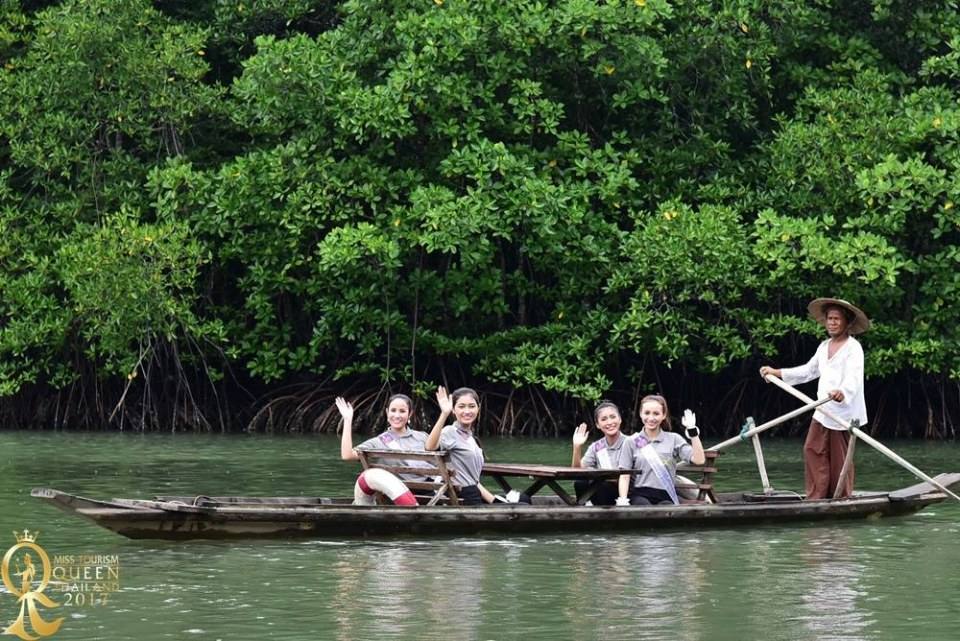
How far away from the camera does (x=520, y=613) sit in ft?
30.2

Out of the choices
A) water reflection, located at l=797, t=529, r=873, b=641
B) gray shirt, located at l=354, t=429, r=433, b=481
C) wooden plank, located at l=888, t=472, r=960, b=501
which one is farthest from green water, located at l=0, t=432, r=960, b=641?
gray shirt, located at l=354, t=429, r=433, b=481

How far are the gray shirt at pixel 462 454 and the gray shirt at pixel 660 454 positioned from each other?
1054mm

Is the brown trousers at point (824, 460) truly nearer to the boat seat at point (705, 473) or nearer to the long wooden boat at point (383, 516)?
the long wooden boat at point (383, 516)

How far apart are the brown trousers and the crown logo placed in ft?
17.1

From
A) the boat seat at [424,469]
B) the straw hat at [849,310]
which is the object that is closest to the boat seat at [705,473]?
the straw hat at [849,310]

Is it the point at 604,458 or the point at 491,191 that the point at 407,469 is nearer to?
the point at 604,458

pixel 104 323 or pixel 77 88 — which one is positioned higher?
pixel 77 88

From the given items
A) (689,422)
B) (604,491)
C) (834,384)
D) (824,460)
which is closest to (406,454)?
(604,491)

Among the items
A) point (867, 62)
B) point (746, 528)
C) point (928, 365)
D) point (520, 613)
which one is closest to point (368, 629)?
point (520, 613)

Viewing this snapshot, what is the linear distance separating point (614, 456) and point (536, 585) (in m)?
2.72

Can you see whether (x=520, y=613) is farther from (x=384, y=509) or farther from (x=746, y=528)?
(x=746, y=528)

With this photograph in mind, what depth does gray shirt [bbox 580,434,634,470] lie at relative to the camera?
12.7m

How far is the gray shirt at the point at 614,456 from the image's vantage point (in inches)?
499

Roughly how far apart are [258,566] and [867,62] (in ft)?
47.1
